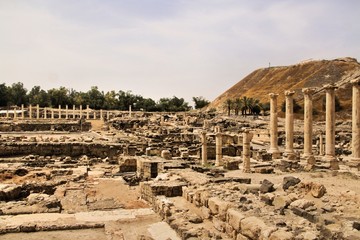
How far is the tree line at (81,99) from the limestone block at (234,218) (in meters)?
71.5

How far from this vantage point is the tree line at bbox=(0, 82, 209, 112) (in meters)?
77.2

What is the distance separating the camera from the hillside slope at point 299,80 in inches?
3388

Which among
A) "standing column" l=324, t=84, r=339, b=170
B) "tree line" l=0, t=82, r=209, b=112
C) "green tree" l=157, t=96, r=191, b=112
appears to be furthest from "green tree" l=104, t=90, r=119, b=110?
"standing column" l=324, t=84, r=339, b=170

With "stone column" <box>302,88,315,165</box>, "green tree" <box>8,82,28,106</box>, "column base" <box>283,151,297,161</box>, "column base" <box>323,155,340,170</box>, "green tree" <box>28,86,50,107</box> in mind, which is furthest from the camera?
"green tree" <box>8,82,28,106</box>

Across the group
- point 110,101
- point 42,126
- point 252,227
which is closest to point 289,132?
point 252,227

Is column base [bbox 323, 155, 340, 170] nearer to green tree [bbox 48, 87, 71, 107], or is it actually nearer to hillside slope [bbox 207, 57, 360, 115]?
hillside slope [bbox 207, 57, 360, 115]

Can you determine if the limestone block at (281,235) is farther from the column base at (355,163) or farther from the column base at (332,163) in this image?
the column base at (332,163)

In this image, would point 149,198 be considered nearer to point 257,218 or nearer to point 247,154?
point 257,218

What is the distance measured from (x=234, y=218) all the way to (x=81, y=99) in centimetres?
7368

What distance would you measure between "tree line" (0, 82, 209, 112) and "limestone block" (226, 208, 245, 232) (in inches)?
2815

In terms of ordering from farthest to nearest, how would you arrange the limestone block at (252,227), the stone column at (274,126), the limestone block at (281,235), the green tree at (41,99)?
the green tree at (41,99), the stone column at (274,126), the limestone block at (252,227), the limestone block at (281,235)

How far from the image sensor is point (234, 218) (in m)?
8.54

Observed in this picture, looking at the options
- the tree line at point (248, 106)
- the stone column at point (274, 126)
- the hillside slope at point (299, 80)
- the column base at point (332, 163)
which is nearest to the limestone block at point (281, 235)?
the column base at point (332, 163)

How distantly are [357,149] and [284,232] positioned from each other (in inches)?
573
